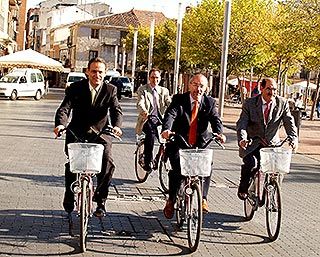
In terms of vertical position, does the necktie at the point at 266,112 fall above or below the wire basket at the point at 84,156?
above

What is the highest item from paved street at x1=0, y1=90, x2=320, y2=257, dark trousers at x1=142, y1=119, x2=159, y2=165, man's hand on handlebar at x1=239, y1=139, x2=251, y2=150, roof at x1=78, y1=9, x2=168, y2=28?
roof at x1=78, y1=9, x2=168, y2=28

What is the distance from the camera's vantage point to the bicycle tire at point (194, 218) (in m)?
7.72

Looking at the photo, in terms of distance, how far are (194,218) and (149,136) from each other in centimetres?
482

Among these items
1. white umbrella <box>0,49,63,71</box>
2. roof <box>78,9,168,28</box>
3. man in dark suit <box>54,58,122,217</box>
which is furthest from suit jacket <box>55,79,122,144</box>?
roof <box>78,9,168,28</box>

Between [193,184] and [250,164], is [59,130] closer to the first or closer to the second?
[193,184]

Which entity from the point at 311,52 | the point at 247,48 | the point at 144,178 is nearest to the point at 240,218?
the point at 144,178

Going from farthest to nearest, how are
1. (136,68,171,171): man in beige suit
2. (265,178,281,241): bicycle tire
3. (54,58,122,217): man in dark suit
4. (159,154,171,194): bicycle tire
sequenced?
(136,68,171,171): man in beige suit
(159,154,171,194): bicycle tire
(265,178,281,241): bicycle tire
(54,58,122,217): man in dark suit

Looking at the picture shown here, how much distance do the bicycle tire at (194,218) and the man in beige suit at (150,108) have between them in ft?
14.8

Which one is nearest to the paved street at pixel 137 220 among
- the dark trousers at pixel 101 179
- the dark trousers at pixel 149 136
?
the dark trousers at pixel 101 179

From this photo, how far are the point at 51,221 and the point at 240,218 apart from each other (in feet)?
8.04

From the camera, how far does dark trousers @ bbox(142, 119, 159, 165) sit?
12570 mm

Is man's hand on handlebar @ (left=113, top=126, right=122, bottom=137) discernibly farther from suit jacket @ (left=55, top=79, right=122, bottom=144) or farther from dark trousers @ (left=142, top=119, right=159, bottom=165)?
dark trousers @ (left=142, top=119, right=159, bottom=165)

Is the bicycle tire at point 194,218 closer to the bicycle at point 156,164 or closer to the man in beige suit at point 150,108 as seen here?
the bicycle at point 156,164

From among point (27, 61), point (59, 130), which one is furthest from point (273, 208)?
point (27, 61)
